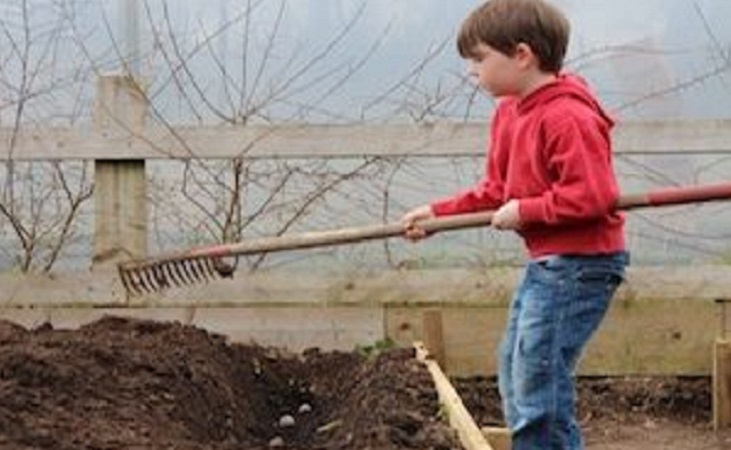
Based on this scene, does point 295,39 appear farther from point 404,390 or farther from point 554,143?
point 554,143

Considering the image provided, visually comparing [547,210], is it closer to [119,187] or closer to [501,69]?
[501,69]

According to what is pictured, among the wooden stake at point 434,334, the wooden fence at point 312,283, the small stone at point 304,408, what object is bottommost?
the small stone at point 304,408

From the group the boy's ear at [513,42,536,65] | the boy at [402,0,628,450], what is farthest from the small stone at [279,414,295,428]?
the boy's ear at [513,42,536,65]

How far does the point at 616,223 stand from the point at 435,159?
148 inches

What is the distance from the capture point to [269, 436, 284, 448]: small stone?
5.52 metres

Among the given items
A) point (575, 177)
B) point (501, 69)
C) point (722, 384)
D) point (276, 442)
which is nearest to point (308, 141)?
point (276, 442)

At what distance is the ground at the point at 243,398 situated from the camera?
4941mm

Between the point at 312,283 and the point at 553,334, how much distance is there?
320 centimetres

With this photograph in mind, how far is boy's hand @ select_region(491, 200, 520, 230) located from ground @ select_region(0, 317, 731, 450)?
3.40ft

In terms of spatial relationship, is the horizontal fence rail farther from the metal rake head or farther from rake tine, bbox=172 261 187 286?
rake tine, bbox=172 261 187 286

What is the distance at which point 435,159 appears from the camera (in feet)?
25.7

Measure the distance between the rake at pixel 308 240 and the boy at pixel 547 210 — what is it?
0.10 m

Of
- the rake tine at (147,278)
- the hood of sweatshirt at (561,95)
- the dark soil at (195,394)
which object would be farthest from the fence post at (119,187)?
the hood of sweatshirt at (561,95)

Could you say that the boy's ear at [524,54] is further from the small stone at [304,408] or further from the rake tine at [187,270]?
the small stone at [304,408]
